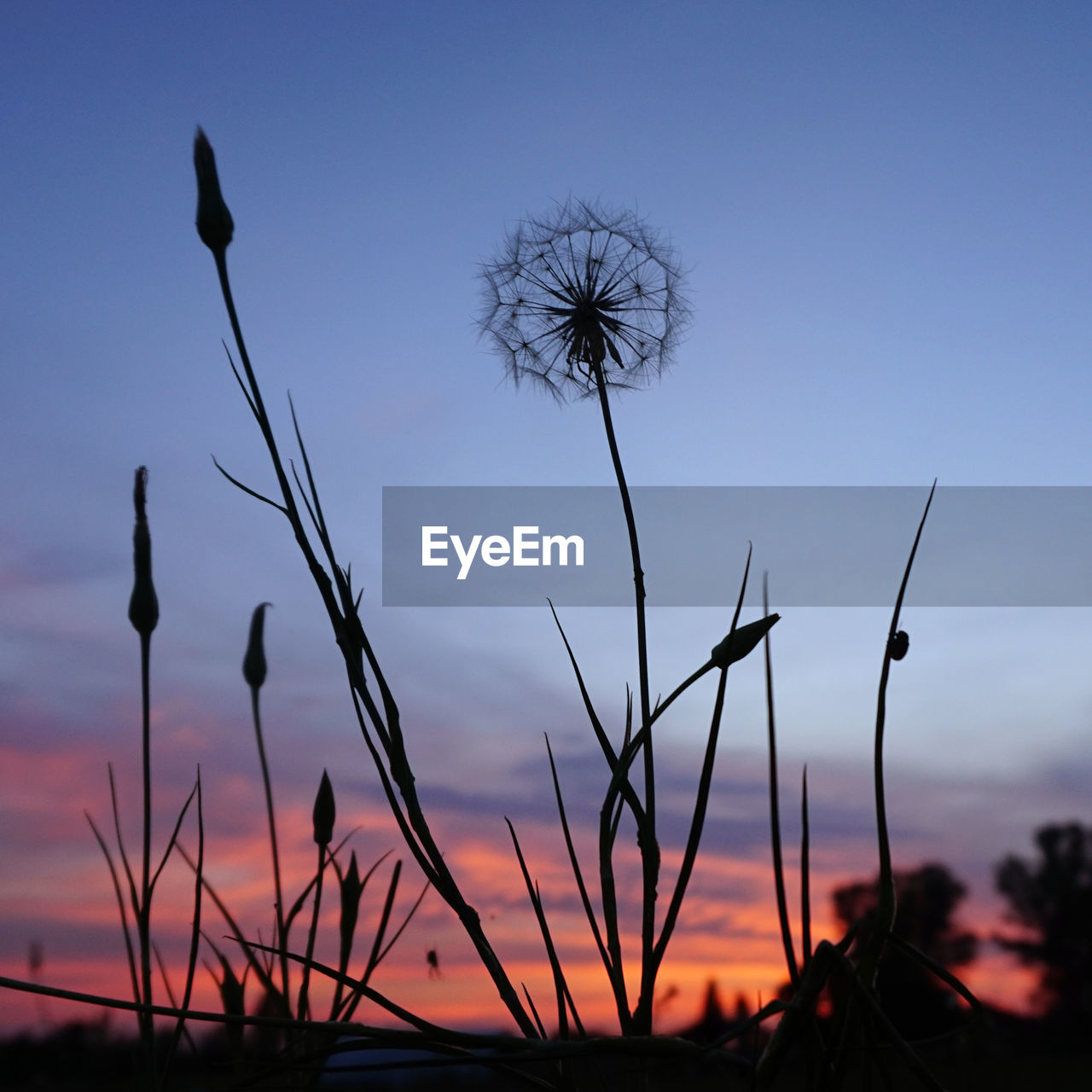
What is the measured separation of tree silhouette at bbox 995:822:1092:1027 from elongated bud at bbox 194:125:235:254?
61.2m

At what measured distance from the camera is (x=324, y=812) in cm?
182

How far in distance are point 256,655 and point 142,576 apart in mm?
553

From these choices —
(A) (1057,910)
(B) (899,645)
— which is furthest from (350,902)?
(A) (1057,910)

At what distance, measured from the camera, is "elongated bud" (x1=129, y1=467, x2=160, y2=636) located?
151cm

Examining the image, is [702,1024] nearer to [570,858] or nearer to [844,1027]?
[570,858]

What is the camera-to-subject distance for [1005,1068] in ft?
2.76

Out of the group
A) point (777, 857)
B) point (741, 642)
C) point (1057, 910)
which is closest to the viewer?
point (777, 857)

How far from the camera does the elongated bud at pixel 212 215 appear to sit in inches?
48.7

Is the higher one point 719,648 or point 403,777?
point 719,648

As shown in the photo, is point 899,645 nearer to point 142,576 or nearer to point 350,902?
point 142,576

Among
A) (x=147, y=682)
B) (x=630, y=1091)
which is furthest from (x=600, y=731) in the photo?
(x=147, y=682)

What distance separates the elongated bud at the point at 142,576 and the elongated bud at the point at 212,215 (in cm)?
42

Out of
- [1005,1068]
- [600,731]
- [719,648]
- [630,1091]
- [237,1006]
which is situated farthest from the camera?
[237,1006]

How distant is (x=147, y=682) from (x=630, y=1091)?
2.80 feet
